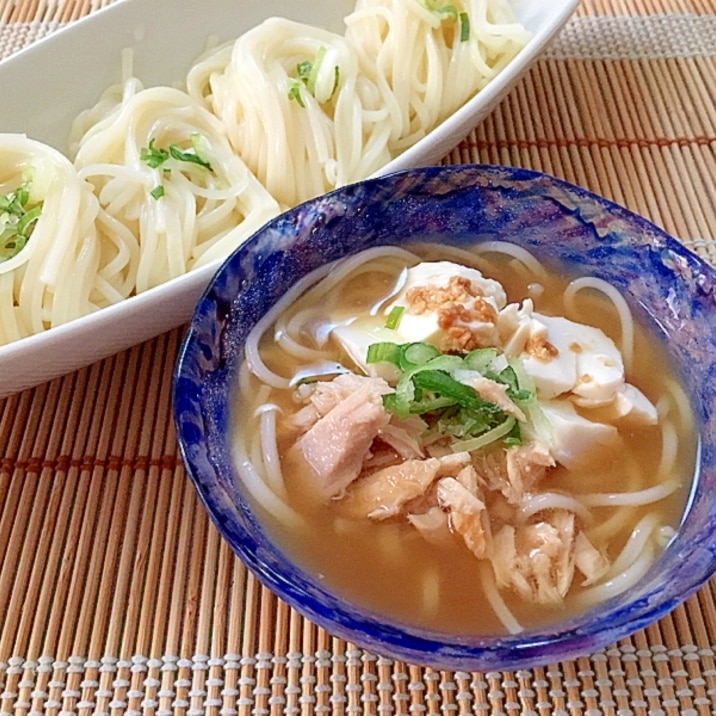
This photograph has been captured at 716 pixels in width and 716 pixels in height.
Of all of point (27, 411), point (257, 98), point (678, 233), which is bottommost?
point (678, 233)

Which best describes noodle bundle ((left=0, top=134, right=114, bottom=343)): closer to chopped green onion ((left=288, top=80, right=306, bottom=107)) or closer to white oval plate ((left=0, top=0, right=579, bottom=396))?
white oval plate ((left=0, top=0, right=579, bottom=396))

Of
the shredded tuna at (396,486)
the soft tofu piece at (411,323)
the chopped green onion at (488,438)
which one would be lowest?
the chopped green onion at (488,438)

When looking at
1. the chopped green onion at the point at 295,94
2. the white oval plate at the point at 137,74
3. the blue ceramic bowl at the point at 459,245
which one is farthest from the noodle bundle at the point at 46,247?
the chopped green onion at the point at 295,94

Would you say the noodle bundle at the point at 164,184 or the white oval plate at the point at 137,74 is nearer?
the white oval plate at the point at 137,74

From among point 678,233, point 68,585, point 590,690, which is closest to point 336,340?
point 68,585

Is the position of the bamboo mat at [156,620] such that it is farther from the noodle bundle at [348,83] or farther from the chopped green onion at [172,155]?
the noodle bundle at [348,83]

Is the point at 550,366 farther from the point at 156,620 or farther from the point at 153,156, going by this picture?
the point at 153,156

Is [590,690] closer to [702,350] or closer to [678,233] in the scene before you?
[702,350]
